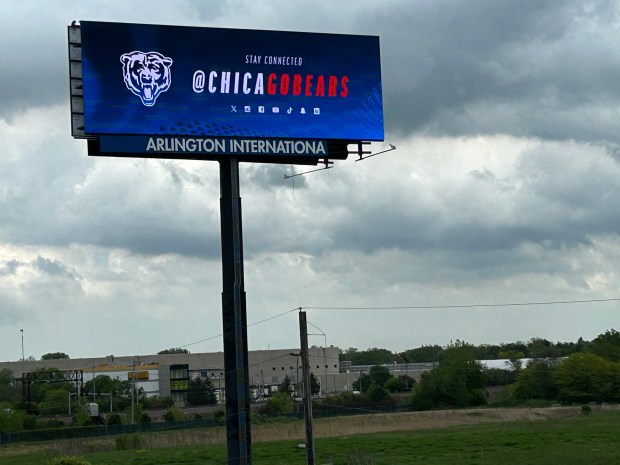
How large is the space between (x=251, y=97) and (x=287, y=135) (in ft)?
7.63

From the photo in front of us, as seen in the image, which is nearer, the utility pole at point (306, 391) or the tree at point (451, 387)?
the utility pole at point (306, 391)

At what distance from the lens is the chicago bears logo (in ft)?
140

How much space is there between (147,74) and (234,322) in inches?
450

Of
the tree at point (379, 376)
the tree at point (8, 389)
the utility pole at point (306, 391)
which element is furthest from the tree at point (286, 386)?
the utility pole at point (306, 391)

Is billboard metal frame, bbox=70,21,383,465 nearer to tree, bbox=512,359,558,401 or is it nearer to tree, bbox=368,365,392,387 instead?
tree, bbox=512,359,558,401

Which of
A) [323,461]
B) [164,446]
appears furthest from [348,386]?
[323,461]

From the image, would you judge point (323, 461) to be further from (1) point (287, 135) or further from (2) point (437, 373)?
(2) point (437, 373)

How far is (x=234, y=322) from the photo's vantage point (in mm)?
42250

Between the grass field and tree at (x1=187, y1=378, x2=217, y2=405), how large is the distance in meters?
68.5

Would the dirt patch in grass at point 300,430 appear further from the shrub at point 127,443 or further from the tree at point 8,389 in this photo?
the tree at point 8,389

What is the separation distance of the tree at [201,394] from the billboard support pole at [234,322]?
118 meters

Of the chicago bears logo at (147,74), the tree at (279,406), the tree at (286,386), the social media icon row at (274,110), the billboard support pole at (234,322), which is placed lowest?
the tree at (279,406)

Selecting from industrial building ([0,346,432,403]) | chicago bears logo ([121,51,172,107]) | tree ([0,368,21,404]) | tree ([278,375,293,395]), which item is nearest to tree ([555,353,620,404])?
tree ([278,375,293,395])

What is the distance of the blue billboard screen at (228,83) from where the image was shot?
4231 centimetres
